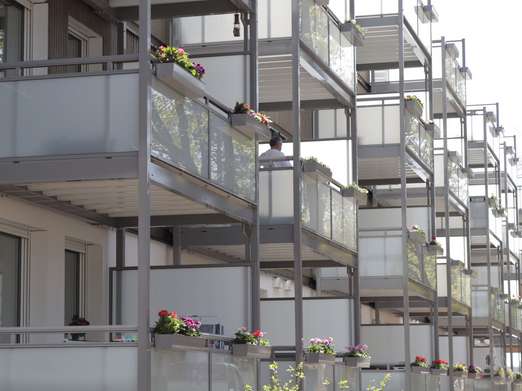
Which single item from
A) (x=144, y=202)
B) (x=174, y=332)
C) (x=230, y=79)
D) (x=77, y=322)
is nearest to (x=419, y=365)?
(x=230, y=79)

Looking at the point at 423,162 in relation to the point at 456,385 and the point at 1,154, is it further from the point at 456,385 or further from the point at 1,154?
the point at 1,154

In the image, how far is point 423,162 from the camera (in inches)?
931

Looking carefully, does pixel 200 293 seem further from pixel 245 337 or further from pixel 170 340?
pixel 170 340

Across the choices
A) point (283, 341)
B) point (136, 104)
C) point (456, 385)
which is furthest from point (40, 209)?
point (456, 385)

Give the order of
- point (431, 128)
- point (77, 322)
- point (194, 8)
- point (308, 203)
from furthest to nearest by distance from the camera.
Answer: point (431, 128), point (308, 203), point (194, 8), point (77, 322)

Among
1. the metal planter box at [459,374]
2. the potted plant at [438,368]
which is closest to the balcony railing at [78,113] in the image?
the potted plant at [438,368]

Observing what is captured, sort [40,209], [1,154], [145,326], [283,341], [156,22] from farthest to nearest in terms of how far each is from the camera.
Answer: [283,341] → [156,22] → [40,209] → [1,154] → [145,326]

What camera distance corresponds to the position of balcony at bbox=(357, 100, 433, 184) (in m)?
21.4

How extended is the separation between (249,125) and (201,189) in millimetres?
1617

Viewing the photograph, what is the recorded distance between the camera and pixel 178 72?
1015cm

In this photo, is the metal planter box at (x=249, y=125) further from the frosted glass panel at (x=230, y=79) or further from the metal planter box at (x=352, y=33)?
the metal planter box at (x=352, y=33)

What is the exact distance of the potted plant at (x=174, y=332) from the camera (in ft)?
31.3

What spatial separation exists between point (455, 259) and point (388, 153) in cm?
839

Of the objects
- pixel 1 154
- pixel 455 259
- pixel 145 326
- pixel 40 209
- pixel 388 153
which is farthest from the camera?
pixel 455 259
